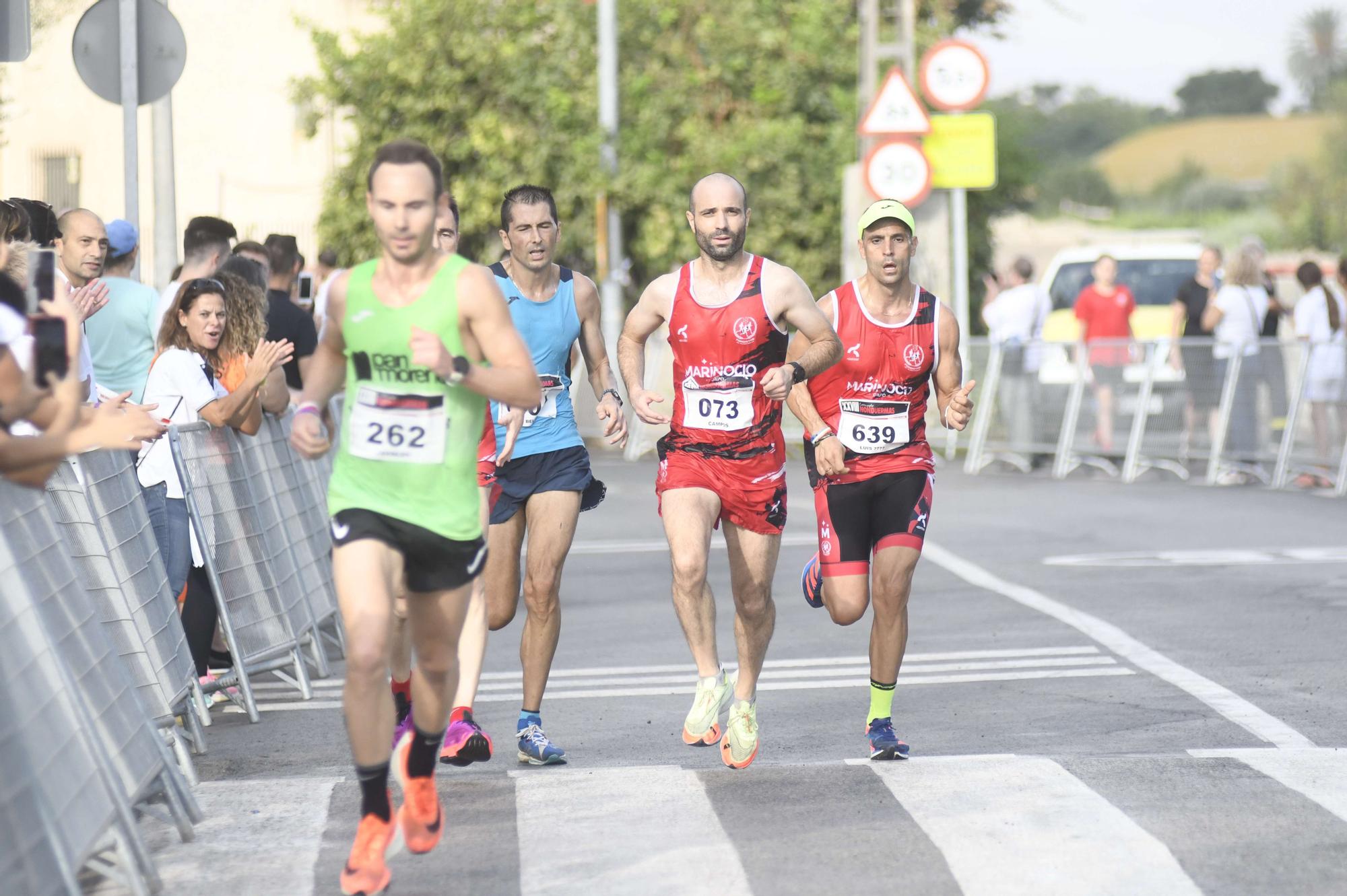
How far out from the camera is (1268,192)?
353ft

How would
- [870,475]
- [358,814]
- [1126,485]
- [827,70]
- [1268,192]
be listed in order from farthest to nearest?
[1268,192] → [827,70] → [1126,485] → [870,475] → [358,814]

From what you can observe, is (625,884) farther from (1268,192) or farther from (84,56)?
(1268,192)

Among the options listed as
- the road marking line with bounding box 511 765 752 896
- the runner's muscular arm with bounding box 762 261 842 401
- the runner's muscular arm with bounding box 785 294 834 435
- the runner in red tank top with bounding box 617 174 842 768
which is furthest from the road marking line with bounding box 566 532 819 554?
the road marking line with bounding box 511 765 752 896

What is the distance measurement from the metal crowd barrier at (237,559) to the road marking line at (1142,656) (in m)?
3.94

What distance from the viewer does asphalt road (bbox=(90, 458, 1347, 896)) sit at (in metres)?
5.65

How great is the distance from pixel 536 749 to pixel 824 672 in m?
2.69

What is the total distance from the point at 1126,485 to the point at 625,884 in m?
14.8

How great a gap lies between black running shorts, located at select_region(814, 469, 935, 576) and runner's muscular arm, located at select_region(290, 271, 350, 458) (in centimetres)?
245

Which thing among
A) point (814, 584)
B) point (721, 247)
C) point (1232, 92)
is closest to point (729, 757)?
point (814, 584)

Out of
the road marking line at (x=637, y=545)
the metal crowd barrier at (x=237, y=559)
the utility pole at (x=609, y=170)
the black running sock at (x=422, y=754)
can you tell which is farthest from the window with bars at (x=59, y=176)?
Answer: the black running sock at (x=422, y=754)

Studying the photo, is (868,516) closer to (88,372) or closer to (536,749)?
(536,749)

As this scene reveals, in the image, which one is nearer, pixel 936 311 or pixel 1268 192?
pixel 936 311

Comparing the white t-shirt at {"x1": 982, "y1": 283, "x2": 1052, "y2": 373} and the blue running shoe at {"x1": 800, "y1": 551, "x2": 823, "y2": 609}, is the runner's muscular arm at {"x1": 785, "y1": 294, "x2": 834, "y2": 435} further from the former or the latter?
the white t-shirt at {"x1": 982, "y1": 283, "x2": 1052, "y2": 373}

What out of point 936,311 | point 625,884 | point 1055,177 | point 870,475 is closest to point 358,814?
point 625,884
